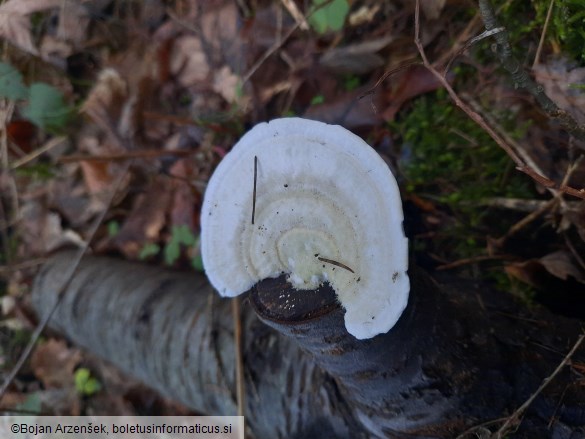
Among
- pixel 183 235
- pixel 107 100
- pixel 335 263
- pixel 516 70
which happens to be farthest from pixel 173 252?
pixel 516 70

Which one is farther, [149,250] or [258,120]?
[149,250]

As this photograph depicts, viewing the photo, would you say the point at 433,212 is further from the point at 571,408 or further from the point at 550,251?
the point at 571,408

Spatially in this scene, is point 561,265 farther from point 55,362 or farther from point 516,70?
point 55,362

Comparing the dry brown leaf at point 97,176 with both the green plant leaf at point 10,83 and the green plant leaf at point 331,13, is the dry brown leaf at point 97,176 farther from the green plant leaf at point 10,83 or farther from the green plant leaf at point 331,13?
the green plant leaf at point 331,13

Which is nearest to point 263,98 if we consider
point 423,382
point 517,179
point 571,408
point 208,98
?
point 208,98

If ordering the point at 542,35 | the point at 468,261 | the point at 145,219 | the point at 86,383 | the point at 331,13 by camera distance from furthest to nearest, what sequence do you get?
1. the point at 86,383
2. the point at 145,219
3. the point at 331,13
4. the point at 468,261
5. the point at 542,35

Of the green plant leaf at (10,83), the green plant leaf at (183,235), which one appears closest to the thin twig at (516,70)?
the green plant leaf at (183,235)

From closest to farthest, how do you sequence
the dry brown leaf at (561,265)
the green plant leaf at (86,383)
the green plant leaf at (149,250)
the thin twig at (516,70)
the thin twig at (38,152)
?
the thin twig at (516,70) < the dry brown leaf at (561,265) < the green plant leaf at (149,250) < the green plant leaf at (86,383) < the thin twig at (38,152)
